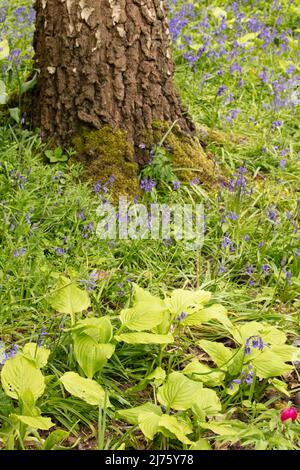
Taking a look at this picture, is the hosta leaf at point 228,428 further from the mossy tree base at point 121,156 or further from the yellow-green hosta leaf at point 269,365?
the mossy tree base at point 121,156

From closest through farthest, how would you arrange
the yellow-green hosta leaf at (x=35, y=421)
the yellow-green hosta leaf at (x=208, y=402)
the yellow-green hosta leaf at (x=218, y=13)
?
the yellow-green hosta leaf at (x=35, y=421)
the yellow-green hosta leaf at (x=208, y=402)
the yellow-green hosta leaf at (x=218, y=13)

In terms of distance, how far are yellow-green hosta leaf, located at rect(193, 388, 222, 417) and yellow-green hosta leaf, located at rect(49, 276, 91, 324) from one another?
623 mm

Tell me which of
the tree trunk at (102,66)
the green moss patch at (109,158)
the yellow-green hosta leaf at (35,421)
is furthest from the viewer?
the green moss patch at (109,158)

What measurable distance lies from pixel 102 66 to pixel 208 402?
2149 mm

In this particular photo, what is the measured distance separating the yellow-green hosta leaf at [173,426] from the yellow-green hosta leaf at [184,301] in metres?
0.57

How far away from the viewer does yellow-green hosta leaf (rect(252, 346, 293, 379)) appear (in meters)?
2.72

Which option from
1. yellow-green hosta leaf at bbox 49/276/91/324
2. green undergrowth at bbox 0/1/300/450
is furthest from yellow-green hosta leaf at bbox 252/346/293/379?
yellow-green hosta leaf at bbox 49/276/91/324

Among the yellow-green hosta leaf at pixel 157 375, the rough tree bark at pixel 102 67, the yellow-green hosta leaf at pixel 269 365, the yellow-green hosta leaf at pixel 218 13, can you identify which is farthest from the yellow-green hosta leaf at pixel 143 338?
the yellow-green hosta leaf at pixel 218 13

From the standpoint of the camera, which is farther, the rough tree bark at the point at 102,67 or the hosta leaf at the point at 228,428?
the rough tree bark at the point at 102,67

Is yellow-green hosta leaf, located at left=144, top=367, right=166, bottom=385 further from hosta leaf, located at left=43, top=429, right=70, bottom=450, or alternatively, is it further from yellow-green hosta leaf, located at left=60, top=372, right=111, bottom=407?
hosta leaf, located at left=43, top=429, right=70, bottom=450

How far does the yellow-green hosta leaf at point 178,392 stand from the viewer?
250 centimetres

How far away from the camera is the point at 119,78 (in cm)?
395
